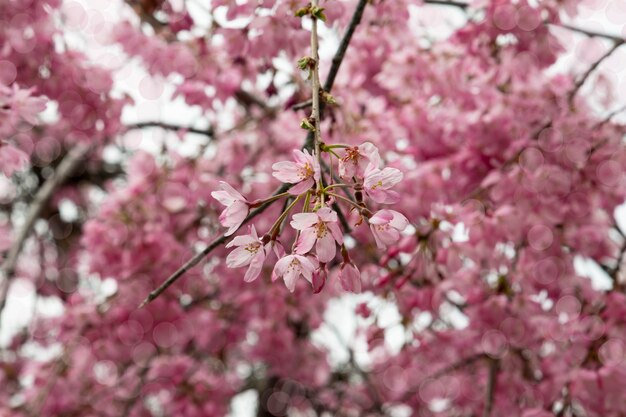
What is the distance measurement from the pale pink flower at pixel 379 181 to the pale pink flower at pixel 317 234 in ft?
0.29

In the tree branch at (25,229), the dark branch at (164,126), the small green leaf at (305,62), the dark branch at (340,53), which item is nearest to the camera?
the small green leaf at (305,62)

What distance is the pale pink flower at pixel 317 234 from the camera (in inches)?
38.0

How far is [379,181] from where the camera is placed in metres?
1.04

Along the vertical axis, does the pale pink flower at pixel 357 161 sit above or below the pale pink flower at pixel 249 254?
above

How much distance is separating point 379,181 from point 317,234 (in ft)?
0.45

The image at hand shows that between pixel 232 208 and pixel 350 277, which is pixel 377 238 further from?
pixel 232 208

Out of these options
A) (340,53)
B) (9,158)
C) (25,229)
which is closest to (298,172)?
(340,53)

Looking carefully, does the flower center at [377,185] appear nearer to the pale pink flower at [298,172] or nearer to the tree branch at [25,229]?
the pale pink flower at [298,172]

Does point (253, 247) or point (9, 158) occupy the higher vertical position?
point (253, 247)

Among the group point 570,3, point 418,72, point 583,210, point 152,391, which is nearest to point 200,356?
point 152,391

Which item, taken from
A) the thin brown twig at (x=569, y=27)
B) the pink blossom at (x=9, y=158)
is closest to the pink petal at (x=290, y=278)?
the pink blossom at (x=9, y=158)

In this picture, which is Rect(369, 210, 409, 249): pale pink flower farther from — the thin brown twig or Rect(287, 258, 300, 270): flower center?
the thin brown twig

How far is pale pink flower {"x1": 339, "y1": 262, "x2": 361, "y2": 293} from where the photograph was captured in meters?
1.08

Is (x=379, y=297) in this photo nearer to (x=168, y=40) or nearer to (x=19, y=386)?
(x=168, y=40)
